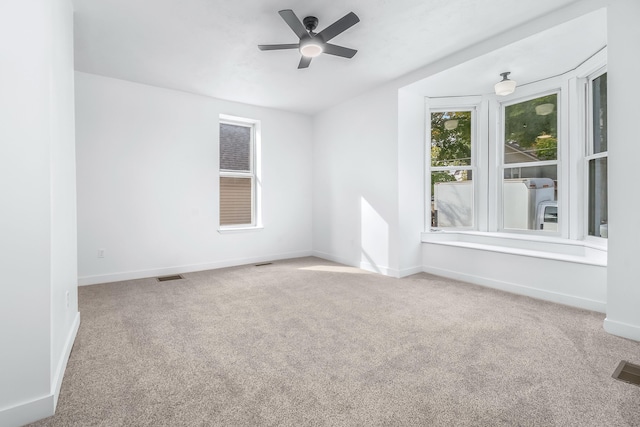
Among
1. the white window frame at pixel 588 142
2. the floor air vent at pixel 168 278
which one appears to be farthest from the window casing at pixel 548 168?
the floor air vent at pixel 168 278

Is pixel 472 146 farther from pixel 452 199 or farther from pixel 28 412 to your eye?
pixel 28 412

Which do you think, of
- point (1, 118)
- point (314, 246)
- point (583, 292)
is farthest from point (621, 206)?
point (314, 246)

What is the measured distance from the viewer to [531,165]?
4215 millimetres

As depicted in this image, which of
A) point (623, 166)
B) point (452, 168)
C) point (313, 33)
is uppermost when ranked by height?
point (313, 33)

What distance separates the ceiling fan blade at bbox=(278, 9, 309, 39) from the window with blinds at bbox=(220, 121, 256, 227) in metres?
3.02

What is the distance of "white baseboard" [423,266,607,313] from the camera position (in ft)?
9.89

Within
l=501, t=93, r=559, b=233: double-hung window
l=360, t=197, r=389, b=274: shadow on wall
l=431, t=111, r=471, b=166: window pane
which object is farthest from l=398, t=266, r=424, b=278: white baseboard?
l=431, t=111, r=471, b=166: window pane

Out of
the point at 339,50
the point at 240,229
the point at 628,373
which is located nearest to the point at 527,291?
the point at 628,373

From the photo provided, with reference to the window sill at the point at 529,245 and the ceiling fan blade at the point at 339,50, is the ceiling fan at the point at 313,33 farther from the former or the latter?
the window sill at the point at 529,245

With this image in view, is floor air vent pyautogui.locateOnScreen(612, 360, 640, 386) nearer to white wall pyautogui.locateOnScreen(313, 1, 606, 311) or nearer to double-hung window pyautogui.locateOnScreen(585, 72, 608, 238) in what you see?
white wall pyautogui.locateOnScreen(313, 1, 606, 311)

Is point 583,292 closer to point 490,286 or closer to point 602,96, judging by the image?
point 490,286

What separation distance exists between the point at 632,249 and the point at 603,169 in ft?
4.64

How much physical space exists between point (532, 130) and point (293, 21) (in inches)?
142

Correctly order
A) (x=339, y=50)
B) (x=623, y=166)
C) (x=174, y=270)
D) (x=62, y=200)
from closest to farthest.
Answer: (x=62, y=200)
(x=623, y=166)
(x=339, y=50)
(x=174, y=270)
